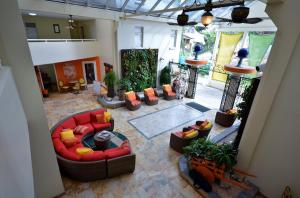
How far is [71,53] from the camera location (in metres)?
9.56

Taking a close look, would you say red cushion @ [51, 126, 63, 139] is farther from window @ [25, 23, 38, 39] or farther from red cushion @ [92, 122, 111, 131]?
window @ [25, 23, 38, 39]

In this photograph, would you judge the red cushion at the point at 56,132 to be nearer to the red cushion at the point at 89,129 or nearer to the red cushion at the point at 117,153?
the red cushion at the point at 89,129

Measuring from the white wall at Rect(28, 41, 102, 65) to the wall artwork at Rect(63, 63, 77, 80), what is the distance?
1954 millimetres

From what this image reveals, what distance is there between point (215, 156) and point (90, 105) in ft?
24.4

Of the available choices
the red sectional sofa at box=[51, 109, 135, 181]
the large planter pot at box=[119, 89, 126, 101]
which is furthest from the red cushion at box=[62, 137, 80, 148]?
the large planter pot at box=[119, 89, 126, 101]

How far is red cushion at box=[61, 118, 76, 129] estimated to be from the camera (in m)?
5.83

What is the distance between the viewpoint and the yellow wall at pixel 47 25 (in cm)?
1046

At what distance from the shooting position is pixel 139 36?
9.89 meters

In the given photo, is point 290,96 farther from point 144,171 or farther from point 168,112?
point 168,112

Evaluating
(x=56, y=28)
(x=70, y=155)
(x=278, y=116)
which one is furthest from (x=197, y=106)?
(x=56, y=28)

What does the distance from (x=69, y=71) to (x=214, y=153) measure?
36.2 feet

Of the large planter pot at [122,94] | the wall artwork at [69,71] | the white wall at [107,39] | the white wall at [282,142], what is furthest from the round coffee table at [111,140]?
the wall artwork at [69,71]

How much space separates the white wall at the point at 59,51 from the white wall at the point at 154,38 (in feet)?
8.85

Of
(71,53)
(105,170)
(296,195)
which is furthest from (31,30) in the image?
(296,195)
